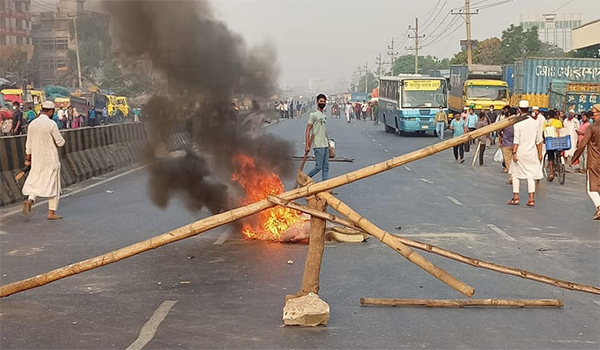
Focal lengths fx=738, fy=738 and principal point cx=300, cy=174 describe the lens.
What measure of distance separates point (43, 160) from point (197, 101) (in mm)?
2494

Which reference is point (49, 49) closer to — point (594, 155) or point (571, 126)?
point (571, 126)

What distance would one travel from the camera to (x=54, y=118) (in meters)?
31.9

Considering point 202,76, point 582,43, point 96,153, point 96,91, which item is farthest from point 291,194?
point 582,43

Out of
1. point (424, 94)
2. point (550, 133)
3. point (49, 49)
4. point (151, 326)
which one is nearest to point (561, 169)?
point (550, 133)

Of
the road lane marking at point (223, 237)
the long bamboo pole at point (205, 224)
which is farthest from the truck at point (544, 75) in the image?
the long bamboo pole at point (205, 224)

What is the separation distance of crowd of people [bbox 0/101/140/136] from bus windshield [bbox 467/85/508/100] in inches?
699

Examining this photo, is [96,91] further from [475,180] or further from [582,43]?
[582,43]

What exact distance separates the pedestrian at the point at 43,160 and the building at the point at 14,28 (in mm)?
51019

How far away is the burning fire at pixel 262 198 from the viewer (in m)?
9.32

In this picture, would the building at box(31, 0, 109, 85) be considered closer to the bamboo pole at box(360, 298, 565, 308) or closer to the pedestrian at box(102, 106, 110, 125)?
the pedestrian at box(102, 106, 110, 125)

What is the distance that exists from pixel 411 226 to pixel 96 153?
1043cm

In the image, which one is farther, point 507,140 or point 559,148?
point 507,140

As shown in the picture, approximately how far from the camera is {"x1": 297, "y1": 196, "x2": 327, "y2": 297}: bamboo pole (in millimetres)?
5754

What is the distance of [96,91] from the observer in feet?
155
